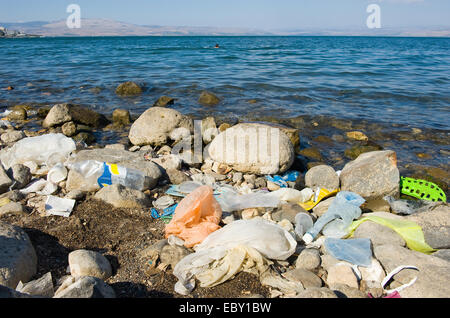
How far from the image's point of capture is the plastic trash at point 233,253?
8.45ft

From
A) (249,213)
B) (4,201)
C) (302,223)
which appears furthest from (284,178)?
(4,201)

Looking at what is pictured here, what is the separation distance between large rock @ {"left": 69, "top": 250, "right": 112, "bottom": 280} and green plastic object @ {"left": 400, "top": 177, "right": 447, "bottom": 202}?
4003 mm

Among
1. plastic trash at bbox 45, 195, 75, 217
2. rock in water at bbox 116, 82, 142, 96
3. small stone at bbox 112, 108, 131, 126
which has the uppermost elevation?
rock in water at bbox 116, 82, 142, 96

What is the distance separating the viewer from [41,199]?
386 centimetres

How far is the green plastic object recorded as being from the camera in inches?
169

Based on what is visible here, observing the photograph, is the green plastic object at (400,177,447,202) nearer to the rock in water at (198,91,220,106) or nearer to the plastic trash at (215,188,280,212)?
the plastic trash at (215,188,280,212)

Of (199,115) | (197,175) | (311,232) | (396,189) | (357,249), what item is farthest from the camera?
(199,115)

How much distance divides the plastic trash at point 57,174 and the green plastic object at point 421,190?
187 inches

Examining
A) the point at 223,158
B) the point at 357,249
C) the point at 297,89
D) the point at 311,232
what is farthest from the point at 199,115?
the point at 357,249

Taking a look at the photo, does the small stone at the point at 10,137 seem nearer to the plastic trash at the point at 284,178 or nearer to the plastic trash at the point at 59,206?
the plastic trash at the point at 59,206

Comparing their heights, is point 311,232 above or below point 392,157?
below

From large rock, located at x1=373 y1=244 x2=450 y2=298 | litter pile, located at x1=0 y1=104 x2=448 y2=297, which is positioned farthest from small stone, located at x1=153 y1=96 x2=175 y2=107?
large rock, located at x1=373 y1=244 x2=450 y2=298
